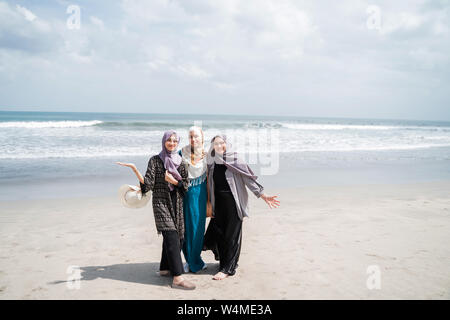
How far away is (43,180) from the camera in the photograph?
859cm

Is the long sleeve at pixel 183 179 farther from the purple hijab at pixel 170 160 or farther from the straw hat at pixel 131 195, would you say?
the straw hat at pixel 131 195

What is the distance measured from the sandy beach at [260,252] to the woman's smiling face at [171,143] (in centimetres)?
139

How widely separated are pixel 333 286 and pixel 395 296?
1.81 ft

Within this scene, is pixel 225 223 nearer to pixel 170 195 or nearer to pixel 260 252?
pixel 170 195

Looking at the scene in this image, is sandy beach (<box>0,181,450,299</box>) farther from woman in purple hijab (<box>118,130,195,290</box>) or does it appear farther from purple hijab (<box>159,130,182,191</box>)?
purple hijab (<box>159,130,182,191</box>)

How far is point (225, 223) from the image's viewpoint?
3.77 meters

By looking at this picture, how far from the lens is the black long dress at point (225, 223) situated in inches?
146

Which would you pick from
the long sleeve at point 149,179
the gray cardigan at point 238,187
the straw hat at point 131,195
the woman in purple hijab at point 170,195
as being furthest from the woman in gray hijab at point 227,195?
the straw hat at point 131,195

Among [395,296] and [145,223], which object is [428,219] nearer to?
[395,296]

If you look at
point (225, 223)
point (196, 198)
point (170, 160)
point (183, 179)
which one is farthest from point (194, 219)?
point (170, 160)

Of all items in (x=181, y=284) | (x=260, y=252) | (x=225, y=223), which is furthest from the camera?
(x=260, y=252)

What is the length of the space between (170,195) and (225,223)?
710 mm
